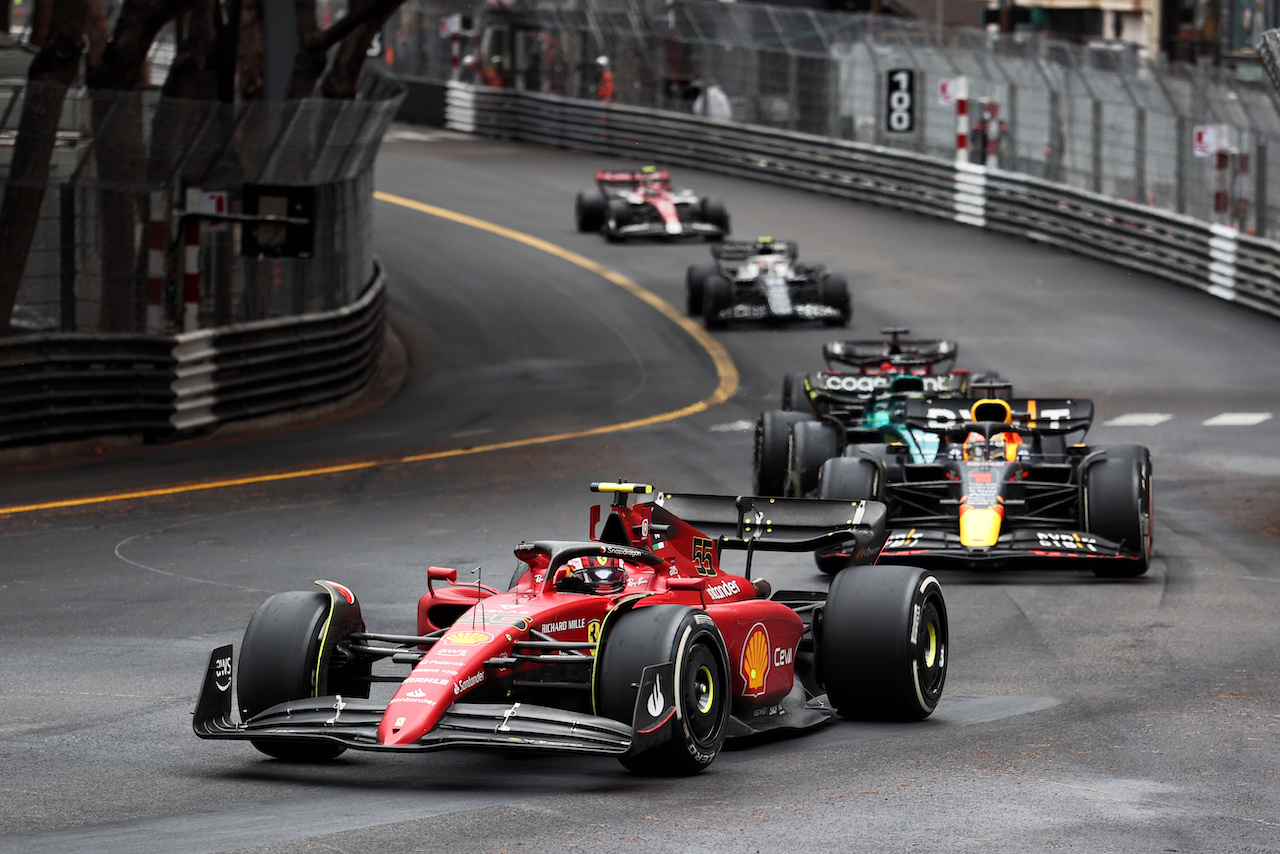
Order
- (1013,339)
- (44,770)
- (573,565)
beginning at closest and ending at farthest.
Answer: (44,770) < (573,565) < (1013,339)

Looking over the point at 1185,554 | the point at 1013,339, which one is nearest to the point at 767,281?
the point at 1013,339

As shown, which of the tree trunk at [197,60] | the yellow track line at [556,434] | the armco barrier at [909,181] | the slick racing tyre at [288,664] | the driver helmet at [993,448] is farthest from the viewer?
the armco barrier at [909,181]

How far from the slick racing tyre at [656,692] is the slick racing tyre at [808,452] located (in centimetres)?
779

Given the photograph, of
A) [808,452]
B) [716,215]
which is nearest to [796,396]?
[808,452]

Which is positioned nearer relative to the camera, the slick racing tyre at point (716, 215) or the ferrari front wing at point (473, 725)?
the ferrari front wing at point (473, 725)

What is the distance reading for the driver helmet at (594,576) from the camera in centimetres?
959

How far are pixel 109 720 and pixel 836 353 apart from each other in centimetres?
1174

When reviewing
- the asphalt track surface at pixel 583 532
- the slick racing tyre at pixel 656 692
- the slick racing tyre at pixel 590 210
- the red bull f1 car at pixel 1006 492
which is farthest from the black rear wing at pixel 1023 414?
the slick racing tyre at pixel 590 210

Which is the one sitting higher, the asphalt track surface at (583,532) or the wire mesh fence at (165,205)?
the wire mesh fence at (165,205)

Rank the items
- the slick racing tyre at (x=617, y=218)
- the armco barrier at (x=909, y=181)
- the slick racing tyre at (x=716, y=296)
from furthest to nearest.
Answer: the slick racing tyre at (x=617, y=218) < the armco barrier at (x=909, y=181) < the slick racing tyre at (x=716, y=296)

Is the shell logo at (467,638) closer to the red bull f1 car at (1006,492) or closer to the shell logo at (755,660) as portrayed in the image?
the shell logo at (755,660)

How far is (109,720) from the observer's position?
33.0ft

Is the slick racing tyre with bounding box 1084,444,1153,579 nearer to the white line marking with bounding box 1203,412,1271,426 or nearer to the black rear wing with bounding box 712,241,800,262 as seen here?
the white line marking with bounding box 1203,412,1271,426

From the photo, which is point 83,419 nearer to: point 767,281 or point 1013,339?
point 767,281
